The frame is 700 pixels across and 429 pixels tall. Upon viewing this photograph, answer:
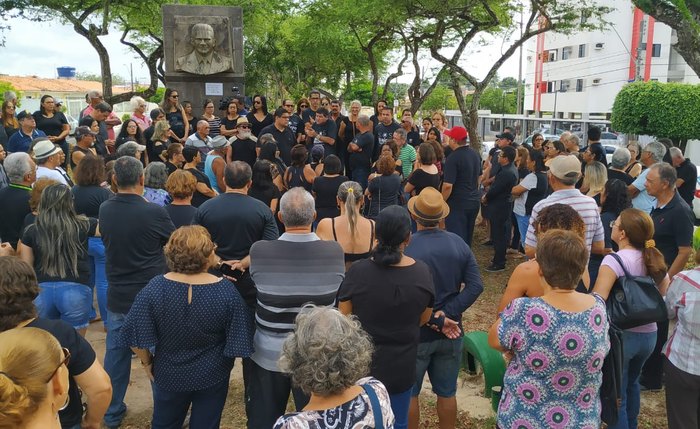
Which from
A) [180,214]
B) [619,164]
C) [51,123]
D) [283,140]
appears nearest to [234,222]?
[180,214]

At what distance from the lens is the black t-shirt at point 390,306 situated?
3.18 meters

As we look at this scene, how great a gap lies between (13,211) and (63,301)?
1.22 metres

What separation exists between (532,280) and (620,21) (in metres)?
53.1

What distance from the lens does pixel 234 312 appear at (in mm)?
3201

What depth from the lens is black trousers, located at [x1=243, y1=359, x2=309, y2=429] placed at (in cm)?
345

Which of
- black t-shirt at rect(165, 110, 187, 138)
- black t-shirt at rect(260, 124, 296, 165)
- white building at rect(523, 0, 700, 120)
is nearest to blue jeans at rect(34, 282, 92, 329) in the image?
black t-shirt at rect(260, 124, 296, 165)

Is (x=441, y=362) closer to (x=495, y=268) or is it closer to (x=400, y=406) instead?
(x=400, y=406)

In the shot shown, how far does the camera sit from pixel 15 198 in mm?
4793

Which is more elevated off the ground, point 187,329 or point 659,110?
point 659,110

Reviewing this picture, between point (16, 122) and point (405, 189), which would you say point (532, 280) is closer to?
point (405, 189)

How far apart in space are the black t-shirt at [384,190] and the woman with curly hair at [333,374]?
14.9 ft

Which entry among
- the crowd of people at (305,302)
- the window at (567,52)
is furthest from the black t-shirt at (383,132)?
the window at (567,52)

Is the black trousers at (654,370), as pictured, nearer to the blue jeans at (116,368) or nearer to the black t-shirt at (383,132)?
the blue jeans at (116,368)

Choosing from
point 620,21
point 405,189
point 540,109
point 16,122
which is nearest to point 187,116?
point 16,122
